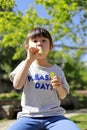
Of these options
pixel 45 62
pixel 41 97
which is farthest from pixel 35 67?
pixel 41 97

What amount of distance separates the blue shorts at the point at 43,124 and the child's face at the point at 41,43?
0.69 m

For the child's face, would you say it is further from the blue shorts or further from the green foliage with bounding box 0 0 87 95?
the green foliage with bounding box 0 0 87 95

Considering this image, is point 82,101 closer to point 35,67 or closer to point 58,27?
point 58,27

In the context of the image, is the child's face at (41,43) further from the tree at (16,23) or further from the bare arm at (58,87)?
the tree at (16,23)

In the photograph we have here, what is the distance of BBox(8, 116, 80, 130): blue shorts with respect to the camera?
3457 millimetres

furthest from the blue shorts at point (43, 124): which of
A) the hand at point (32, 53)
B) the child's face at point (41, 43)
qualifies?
the child's face at point (41, 43)

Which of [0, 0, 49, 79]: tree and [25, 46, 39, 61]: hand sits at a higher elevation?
[0, 0, 49, 79]: tree

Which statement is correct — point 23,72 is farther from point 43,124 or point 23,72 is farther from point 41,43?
point 43,124

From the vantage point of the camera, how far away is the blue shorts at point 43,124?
136 inches

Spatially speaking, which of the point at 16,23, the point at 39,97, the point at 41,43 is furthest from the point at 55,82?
the point at 16,23

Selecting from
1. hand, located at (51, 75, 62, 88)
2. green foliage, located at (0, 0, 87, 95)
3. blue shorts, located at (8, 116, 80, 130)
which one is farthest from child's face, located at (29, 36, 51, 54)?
green foliage, located at (0, 0, 87, 95)

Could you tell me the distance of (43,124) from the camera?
141 inches

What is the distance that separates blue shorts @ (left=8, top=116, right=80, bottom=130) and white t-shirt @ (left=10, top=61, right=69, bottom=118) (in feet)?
0.19

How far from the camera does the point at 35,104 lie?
12.1 feet
